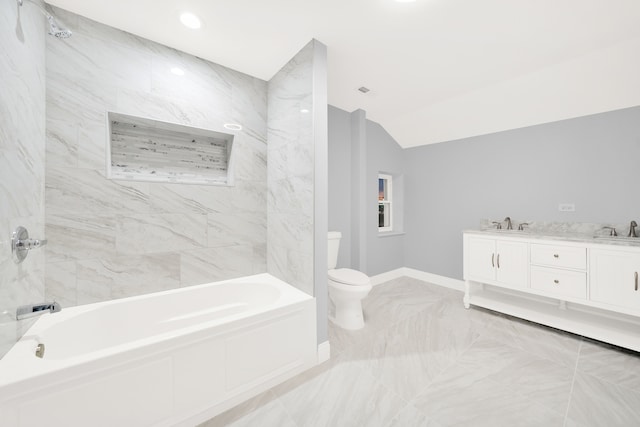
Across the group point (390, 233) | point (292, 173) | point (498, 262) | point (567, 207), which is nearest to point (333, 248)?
point (292, 173)

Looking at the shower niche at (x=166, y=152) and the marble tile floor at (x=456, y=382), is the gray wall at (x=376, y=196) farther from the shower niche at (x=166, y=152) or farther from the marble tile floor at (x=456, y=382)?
the shower niche at (x=166, y=152)

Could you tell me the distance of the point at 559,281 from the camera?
Answer: 220 cm

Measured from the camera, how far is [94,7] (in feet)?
5.10

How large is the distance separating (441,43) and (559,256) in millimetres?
2173

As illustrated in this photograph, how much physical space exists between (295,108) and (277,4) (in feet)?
2.21

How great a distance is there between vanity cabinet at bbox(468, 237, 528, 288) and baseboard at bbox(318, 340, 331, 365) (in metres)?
1.93

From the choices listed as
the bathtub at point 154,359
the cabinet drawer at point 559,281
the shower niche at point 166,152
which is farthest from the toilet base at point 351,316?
the cabinet drawer at point 559,281

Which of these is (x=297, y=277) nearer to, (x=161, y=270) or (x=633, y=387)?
(x=161, y=270)

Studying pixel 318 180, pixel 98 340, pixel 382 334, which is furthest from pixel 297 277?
pixel 98 340

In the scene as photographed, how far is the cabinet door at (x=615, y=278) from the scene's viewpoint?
1.87 metres

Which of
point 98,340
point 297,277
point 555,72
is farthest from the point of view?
point 555,72

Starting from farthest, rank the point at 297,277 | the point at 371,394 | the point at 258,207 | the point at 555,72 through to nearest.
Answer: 1. the point at 258,207
2. the point at 555,72
3. the point at 297,277
4. the point at 371,394

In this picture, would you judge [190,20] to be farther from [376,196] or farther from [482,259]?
[482,259]

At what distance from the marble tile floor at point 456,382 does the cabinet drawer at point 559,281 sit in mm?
389
